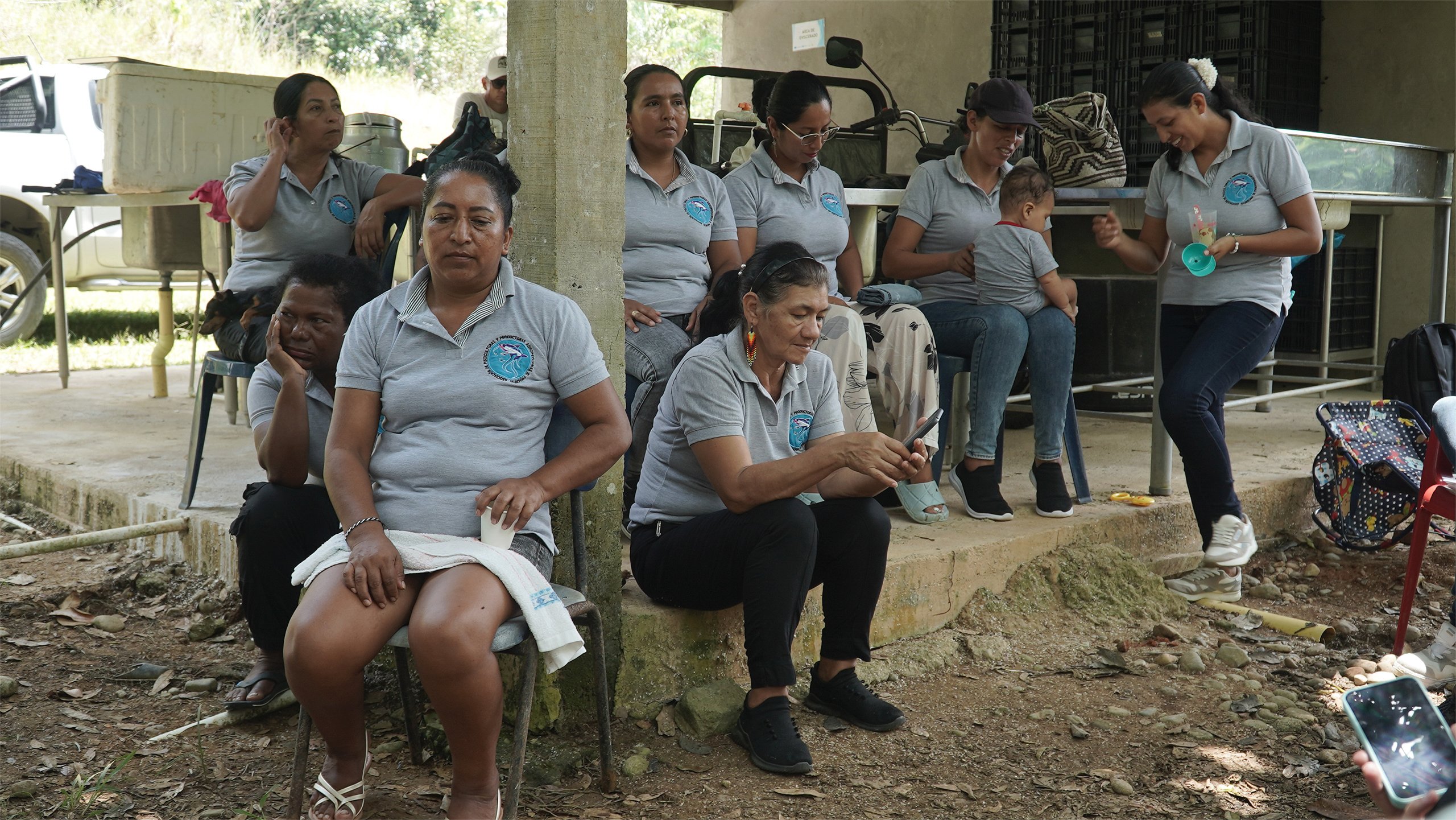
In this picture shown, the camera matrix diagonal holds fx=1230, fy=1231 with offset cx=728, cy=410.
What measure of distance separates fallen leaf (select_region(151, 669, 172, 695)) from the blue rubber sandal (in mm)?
2152

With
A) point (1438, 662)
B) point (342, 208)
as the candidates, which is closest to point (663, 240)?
point (342, 208)

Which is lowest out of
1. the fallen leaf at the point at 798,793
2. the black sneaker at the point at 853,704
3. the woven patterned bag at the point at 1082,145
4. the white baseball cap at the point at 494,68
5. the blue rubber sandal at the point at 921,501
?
the fallen leaf at the point at 798,793

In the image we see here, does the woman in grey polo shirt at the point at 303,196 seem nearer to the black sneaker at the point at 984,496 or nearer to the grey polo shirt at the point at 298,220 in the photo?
the grey polo shirt at the point at 298,220

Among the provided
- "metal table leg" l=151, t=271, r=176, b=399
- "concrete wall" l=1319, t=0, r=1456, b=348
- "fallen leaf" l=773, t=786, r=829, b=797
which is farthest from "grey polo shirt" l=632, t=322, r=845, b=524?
"concrete wall" l=1319, t=0, r=1456, b=348

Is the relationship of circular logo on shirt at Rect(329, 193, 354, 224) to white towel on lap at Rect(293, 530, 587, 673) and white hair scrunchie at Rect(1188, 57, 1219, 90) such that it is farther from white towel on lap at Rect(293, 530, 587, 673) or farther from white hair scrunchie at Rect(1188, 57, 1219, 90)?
white hair scrunchie at Rect(1188, 57, 1219, 90)

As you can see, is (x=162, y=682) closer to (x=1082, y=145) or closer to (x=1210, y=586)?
(x=1210, y=586)

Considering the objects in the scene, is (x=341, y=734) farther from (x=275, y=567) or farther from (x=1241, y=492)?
(x=1241, y=492)

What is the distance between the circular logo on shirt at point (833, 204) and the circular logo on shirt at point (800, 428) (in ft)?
4.48

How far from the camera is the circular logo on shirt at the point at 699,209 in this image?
3791mm

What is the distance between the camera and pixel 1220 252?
3795 mm

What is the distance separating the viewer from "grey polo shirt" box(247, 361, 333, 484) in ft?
9.34

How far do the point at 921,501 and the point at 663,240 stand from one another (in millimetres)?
1147

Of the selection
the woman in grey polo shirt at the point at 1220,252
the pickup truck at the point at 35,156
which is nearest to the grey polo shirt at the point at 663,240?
the woman in grey polo shirt at the point at 1220,252

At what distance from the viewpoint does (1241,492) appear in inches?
176
